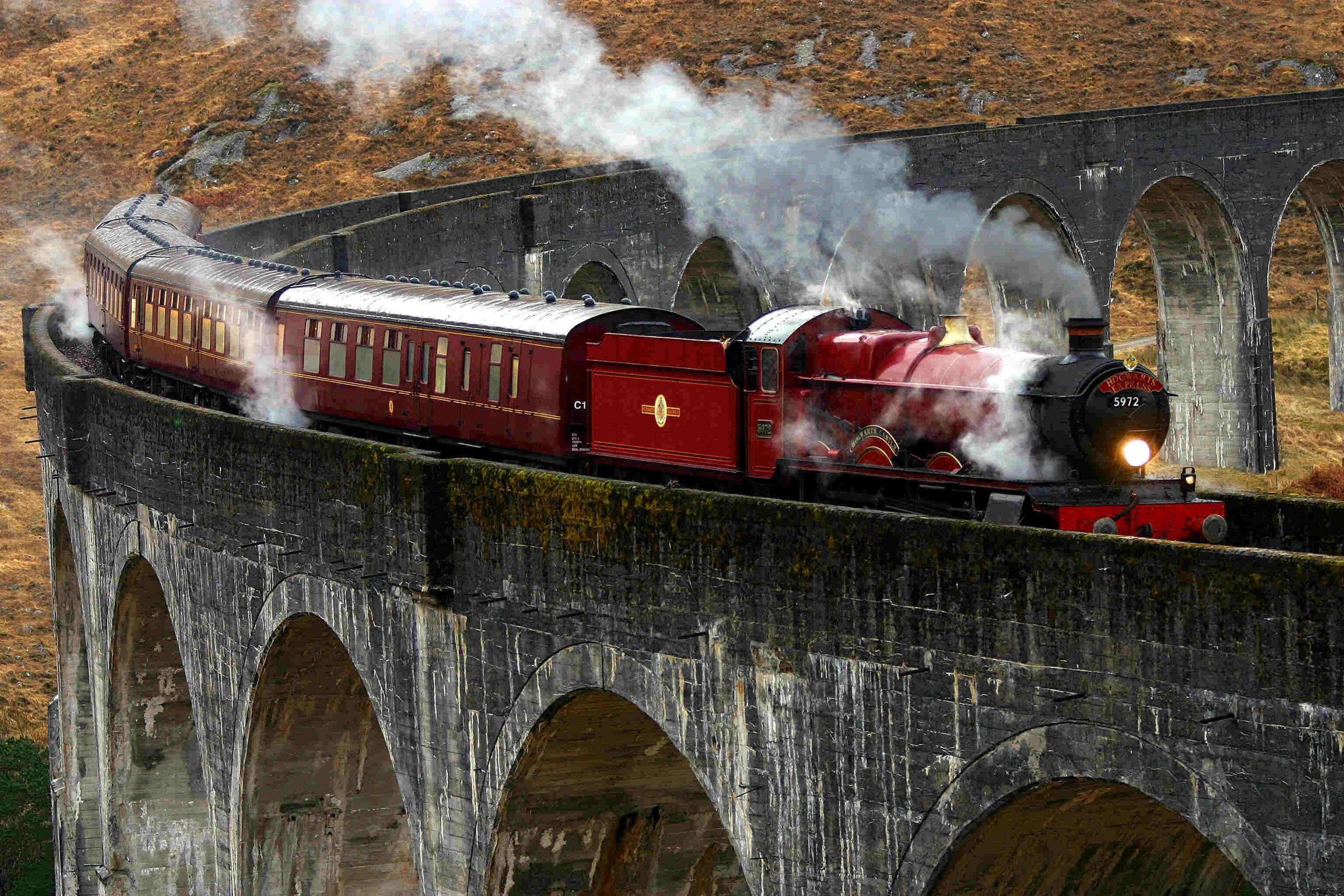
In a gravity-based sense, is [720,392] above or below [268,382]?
above

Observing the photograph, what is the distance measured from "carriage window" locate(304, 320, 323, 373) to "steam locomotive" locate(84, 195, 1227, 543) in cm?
3

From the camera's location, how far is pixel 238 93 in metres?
66.8

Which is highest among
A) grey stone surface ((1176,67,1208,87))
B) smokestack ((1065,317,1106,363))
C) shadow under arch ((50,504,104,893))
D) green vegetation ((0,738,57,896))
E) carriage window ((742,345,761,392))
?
grey stone surface ((1176,67,1208,87))

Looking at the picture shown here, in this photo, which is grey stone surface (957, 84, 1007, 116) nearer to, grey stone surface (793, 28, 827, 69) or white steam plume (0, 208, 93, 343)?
grey stone surface (793, 28, 827, 69)

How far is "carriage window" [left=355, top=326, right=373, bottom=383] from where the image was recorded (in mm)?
21703

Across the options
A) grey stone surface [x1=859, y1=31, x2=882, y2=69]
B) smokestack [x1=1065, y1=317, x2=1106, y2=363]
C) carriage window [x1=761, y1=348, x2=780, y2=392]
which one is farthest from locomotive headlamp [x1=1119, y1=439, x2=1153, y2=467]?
grey stone surface [x1=859, y1=31, x2=882, y2=69]

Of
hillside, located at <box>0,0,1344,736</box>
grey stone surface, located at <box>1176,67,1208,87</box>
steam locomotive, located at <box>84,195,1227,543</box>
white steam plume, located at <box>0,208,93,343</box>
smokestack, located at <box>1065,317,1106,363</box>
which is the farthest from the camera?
grey stone surface, located at <box>1176,67,1208,87</box>

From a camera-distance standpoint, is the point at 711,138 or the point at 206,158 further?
the point at 206,158

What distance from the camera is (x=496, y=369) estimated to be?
64.5ft

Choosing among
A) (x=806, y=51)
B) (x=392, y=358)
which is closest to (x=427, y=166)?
(x=806, y=51)

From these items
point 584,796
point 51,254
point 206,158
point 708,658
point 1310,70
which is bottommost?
point 584,796

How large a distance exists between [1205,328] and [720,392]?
29.7 m

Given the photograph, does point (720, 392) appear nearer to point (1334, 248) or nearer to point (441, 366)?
point (441, 366)

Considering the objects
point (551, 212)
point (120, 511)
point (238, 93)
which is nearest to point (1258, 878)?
point (120, 511)
